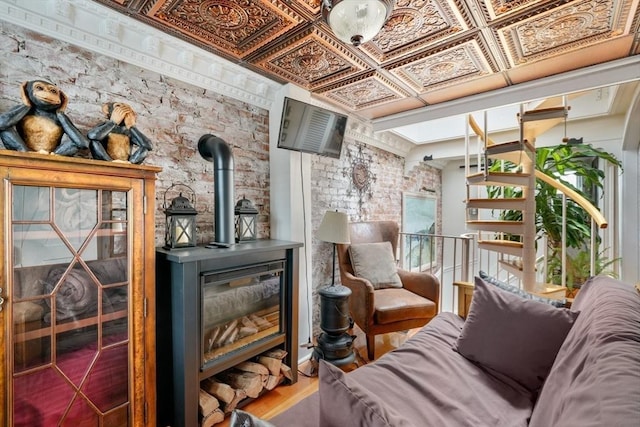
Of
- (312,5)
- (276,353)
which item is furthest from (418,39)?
(276,353)

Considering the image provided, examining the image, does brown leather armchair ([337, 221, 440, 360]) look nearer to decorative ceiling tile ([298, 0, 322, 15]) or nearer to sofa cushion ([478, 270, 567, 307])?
sofa cushion ([478, 270, 567, 307])

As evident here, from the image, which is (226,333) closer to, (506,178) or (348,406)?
(348,406)

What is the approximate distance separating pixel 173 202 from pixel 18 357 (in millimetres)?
1002

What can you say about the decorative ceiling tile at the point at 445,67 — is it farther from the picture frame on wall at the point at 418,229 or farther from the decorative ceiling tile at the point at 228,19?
the picture frame on wall at the point at 418,229

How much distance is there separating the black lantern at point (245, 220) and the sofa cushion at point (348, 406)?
1.68 meters

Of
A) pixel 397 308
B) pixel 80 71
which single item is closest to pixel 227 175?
pixel 80 71

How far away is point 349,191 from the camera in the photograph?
3.53 m

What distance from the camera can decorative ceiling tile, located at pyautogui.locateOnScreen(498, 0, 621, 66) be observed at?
1.65 meters

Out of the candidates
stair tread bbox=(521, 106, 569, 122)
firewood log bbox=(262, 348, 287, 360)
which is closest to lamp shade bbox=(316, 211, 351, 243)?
firewood log bbox=(262, 348, 287, 360)

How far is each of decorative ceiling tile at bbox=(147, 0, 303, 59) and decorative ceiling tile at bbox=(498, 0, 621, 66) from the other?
4.62ft

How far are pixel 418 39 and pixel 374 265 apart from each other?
6.83ft

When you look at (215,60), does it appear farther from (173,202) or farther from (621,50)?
(621,50)

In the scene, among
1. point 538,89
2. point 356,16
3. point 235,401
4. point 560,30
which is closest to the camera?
point 356,16

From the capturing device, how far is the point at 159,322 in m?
1.85
